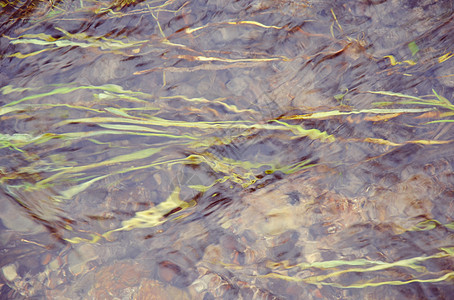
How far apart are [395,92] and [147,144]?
0.62 m

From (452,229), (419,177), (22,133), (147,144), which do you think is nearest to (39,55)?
(22,133)

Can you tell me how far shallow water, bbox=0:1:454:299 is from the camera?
29.5 inches

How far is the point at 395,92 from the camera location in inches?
31.0

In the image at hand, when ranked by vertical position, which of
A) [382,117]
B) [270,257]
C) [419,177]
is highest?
[382,117]

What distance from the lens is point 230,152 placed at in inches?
31.3

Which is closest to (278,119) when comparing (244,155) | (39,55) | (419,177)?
(244,155)

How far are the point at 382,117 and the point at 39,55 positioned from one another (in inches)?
34.8

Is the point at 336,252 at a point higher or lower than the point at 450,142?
lower

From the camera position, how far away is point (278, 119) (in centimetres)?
80

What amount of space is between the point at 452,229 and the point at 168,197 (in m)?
0.67

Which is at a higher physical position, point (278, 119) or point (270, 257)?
point (278, 119)

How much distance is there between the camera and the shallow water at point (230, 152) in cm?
75

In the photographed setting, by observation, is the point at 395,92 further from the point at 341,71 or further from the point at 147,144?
the point at 147,144

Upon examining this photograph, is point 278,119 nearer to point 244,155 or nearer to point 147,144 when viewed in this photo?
point 244,155
